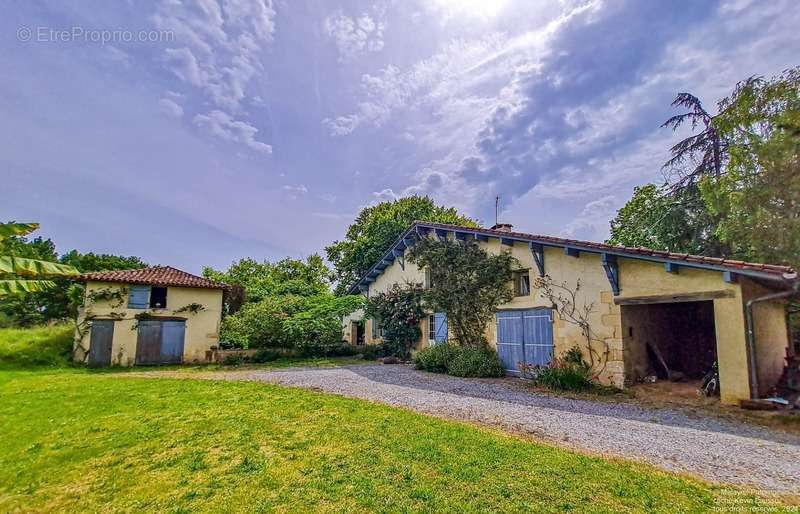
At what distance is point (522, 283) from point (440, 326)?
14.4ft

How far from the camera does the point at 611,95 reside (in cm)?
1230

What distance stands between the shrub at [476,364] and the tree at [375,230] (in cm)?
1474

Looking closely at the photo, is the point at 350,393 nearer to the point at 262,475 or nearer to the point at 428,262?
the point at 262,475

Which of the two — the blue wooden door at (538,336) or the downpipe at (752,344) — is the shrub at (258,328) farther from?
the downpipe at (752,344)

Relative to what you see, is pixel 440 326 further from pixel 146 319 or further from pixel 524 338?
pixel 146 319

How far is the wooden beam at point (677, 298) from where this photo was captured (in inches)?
305

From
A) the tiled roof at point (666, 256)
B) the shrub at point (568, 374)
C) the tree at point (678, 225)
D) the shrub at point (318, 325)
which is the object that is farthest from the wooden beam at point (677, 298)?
the shrub at point (318, 325)

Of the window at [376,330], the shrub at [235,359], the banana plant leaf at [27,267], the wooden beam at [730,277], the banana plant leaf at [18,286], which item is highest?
the wooden beam at [730,277]

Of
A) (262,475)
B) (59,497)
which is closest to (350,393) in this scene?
(262,475)

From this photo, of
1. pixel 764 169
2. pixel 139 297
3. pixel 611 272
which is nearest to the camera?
pixel 611 272

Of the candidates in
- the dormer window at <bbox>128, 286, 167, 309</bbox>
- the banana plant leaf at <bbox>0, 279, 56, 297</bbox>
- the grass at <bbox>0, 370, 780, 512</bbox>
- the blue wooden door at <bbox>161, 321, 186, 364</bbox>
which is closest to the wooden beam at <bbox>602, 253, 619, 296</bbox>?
the grass at <bbox>0, 370, 780, 512</bbox>

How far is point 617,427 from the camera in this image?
6.21m

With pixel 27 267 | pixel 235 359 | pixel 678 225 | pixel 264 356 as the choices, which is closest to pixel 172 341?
pixel 235 359

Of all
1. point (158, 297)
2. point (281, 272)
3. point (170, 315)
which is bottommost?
point (170, 315)
